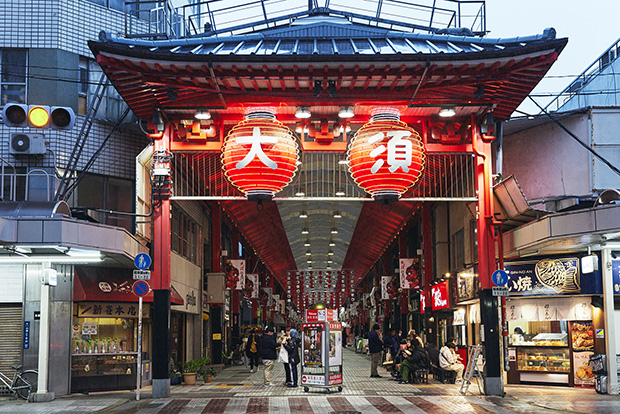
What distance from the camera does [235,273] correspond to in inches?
1396

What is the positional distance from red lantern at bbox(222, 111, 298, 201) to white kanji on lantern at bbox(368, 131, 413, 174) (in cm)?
187

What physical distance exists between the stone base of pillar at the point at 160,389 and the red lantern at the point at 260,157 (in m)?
5.79

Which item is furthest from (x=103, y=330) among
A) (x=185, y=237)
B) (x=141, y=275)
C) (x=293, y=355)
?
(x=185, y=237)

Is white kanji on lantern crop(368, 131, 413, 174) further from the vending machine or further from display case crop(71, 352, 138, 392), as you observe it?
display case crop(71, 352, 138, 392)

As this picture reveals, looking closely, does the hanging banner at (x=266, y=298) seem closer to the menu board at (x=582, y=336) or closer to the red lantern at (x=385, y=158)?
the menu board at (x=582, y=336)

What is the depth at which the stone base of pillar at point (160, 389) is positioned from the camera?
62.9 ft

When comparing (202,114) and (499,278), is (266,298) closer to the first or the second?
(202,114)

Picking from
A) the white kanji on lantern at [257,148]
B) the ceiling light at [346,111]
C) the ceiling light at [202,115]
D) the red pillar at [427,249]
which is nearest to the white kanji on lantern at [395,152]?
the white kanji on lantern at [257,148]

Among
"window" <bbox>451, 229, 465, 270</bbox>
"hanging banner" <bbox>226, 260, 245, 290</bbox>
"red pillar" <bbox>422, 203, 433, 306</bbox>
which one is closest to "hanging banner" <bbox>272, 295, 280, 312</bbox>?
"hanging banner" <bbox>226, 260, 245, 290</bbox>

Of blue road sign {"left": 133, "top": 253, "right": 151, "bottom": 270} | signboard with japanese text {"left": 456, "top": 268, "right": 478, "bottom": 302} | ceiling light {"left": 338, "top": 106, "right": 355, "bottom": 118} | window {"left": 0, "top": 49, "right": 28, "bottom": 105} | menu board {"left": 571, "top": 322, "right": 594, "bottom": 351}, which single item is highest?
window {"left": 0, "top": 49, "right": 28, "bottom": 105}

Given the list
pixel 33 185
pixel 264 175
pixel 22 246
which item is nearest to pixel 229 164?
pixel 264 175

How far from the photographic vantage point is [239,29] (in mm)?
22672

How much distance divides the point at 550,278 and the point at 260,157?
9.74m

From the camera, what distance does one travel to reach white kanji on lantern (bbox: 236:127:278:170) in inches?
654
